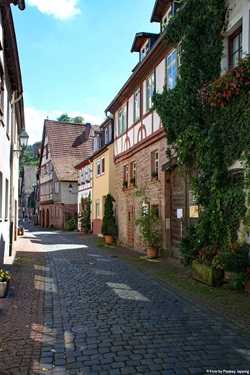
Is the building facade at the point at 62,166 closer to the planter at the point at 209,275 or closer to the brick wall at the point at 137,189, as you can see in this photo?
the brick wall at the point at 137,189

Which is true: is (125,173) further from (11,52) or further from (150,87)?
(11,52)

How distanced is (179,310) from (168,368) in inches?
100

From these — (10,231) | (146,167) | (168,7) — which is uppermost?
(168,7)

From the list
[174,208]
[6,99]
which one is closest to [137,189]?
[174,208]

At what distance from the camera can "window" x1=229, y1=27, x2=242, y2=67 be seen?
358 inches

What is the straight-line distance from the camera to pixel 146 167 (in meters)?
15.7

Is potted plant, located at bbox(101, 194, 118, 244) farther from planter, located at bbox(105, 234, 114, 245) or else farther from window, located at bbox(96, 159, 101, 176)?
window, located at bbox(96, 159, 101, 176)

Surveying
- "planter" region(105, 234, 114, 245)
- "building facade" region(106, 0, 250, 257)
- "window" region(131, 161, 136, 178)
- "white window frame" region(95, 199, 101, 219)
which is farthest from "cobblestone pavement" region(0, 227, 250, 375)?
"white window frame" region(95, 199, 101, 219)

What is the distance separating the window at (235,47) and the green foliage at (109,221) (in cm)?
1258

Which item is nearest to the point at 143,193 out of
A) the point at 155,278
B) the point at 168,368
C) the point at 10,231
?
the point at 10,231

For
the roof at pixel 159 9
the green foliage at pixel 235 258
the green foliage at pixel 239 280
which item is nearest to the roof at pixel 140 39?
the roof at pixel 159 9

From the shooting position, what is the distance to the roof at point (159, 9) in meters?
14.1

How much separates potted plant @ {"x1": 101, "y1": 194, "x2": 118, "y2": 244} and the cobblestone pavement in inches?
436

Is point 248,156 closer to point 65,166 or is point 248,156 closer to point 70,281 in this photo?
point 70,281
